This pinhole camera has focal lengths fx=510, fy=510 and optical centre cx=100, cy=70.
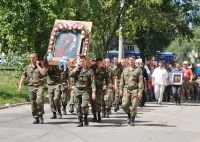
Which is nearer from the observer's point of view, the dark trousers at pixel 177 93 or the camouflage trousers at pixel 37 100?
the camouflage trousers at pixel 37 100

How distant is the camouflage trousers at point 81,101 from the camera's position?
1201 centimetres

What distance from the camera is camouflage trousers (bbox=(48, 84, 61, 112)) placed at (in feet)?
44.7

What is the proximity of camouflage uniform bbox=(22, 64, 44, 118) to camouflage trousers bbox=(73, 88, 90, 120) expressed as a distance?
0.95 metres

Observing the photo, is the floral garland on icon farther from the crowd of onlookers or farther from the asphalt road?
the crowd of onlookers

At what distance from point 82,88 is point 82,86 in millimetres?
50

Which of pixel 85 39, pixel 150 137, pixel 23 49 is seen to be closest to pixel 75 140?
pixel 150 137

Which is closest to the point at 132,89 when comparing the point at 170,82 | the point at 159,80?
the point at 159,80

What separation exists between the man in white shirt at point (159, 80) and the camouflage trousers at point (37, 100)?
9379mm

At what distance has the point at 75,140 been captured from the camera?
9.91 m

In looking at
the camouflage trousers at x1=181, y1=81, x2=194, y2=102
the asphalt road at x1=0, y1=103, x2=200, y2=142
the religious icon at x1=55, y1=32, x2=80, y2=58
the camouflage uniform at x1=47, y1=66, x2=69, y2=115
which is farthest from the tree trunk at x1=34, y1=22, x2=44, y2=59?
the camouflage uniform at x1=47, y1=66, x2=69, y2=115

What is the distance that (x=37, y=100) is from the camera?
12.4m

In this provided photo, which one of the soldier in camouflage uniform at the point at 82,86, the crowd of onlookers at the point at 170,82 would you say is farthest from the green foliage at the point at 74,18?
the soldier in camouflage uniform at the point at 82,86

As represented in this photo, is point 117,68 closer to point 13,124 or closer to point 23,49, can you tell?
point 13,124

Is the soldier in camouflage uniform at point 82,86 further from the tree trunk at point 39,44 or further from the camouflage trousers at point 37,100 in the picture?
the tree trunk at point 39,44
